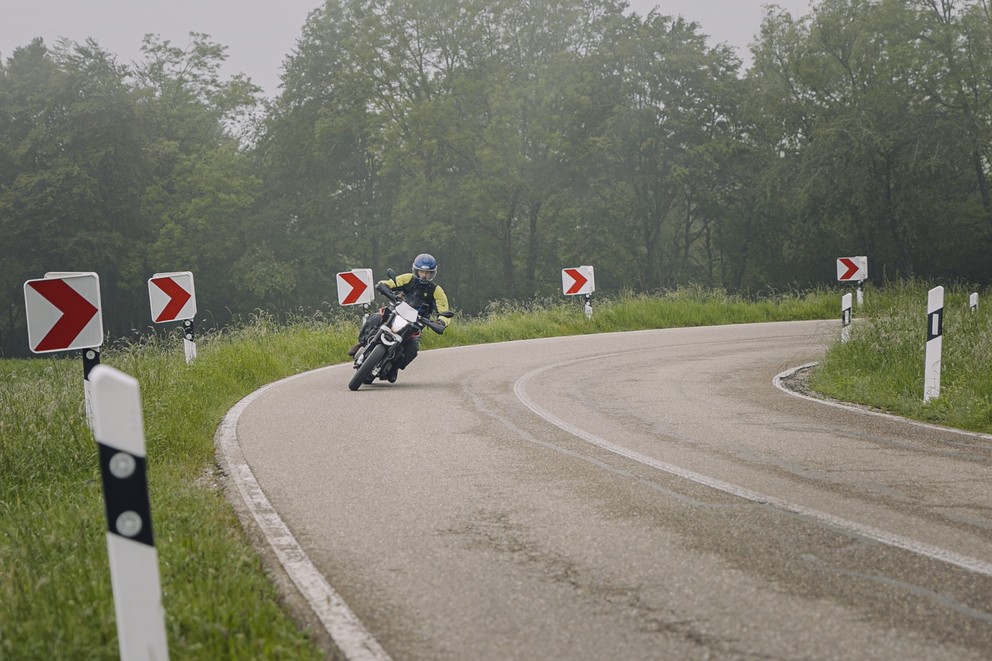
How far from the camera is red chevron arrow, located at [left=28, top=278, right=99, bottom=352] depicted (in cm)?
791

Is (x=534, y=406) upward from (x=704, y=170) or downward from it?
downward

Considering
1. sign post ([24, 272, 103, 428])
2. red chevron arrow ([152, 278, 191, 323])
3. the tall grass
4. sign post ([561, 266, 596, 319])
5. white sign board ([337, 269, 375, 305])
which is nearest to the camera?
the tall grass

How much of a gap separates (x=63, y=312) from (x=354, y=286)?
438 inches

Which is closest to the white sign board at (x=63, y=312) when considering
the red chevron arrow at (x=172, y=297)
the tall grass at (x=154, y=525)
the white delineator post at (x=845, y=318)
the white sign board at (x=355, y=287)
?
the tall grass at (x=154, y=525)

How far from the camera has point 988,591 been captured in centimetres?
433

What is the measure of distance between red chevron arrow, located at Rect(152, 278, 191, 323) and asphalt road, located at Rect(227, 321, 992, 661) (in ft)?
10.3

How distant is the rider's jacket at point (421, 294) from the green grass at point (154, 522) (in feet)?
8.21

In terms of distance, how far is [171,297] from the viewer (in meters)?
13.7

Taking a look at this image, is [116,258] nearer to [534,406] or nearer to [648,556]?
[534,406]

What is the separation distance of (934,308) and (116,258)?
45342 millimetres

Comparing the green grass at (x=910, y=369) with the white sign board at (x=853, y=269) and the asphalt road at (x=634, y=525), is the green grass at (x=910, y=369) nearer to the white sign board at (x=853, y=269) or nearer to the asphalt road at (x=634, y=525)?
the asphalt road at (x=634, y=525)

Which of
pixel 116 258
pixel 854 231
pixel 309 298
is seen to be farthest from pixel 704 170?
pixel 116 258

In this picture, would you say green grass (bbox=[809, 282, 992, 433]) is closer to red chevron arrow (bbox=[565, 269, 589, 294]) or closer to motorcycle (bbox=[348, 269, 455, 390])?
motorcycle (bbox=[348, 269, 455, 390])

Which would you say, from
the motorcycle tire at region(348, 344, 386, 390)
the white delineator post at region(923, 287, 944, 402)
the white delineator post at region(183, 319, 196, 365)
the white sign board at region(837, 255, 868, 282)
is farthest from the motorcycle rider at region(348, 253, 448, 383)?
the white sign board at region(837, 255, 868, 282)
